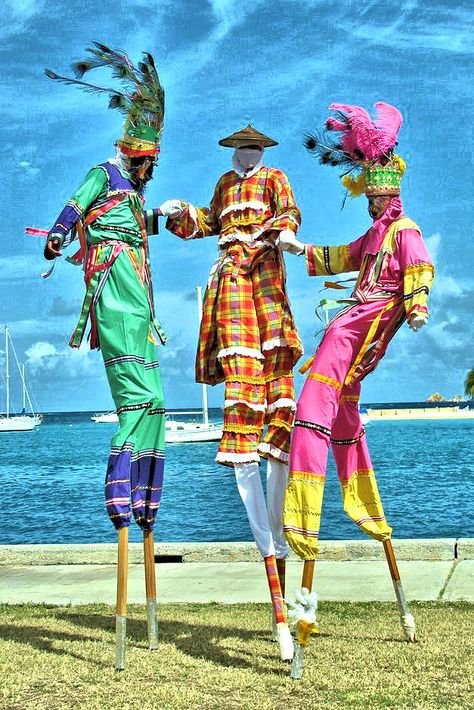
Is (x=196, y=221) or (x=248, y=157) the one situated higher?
(x=248, y=157)

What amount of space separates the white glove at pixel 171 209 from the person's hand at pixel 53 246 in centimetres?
64

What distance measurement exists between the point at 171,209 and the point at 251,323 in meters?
0.83

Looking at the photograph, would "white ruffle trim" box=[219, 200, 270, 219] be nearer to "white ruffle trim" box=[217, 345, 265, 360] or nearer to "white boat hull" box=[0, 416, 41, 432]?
"white ruffle trim" box=[217, 345, 265, 360]

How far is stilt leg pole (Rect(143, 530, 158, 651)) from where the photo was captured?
→ 5.21 meters

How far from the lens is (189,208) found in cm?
559

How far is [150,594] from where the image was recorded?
17.4 feet

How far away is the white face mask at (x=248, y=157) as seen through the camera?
5.54 m

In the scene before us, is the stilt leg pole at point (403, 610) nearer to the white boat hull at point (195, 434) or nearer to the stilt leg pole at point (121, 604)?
the stilt leg pole at point (121, 604)

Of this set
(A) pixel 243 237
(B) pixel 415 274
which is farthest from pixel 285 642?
(A) pixel 243 237

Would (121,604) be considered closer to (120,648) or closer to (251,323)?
(120,648)

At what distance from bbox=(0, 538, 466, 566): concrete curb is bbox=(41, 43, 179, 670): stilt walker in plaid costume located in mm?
3282

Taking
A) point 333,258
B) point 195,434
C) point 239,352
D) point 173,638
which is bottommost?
point 195,434

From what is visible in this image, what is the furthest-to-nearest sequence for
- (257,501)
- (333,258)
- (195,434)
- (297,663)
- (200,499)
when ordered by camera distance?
(195,434), (200,499), (333,258), (257,501), (297,663)

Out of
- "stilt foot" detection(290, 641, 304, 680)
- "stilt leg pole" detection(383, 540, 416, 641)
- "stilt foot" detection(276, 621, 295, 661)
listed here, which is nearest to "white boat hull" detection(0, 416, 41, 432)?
"stilt leg pole" detection(383, 540, 416, 641)
